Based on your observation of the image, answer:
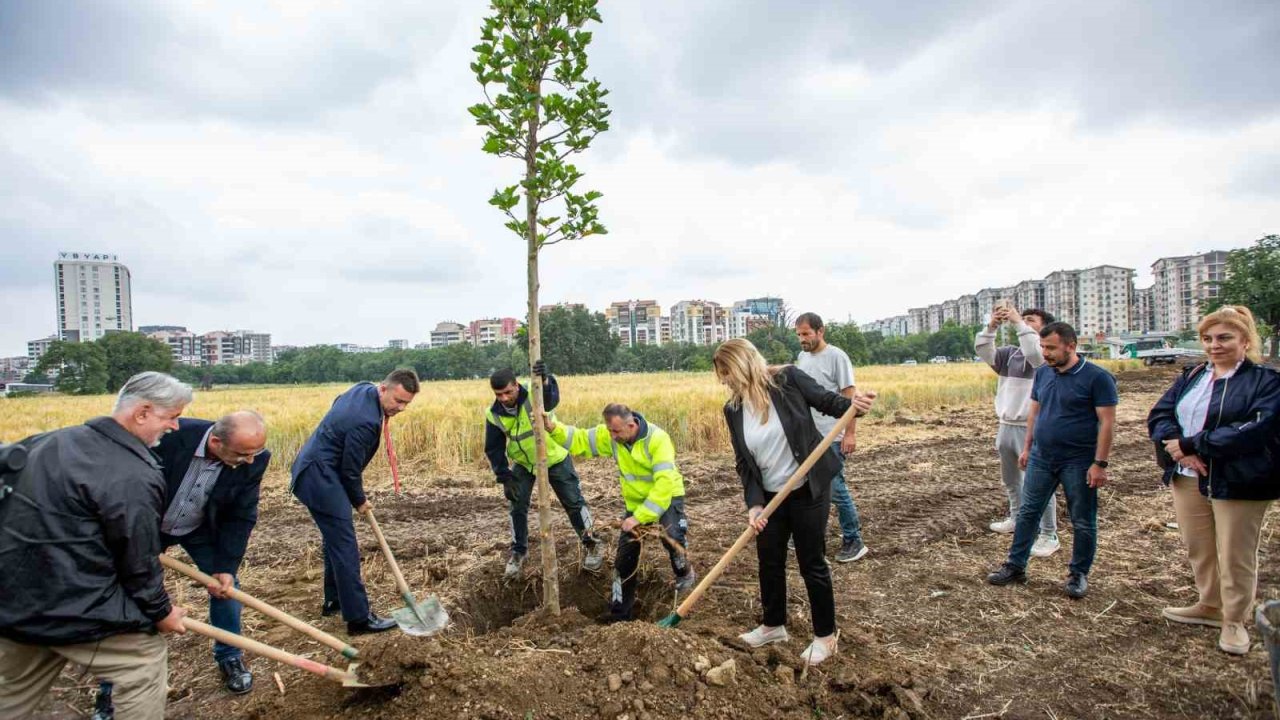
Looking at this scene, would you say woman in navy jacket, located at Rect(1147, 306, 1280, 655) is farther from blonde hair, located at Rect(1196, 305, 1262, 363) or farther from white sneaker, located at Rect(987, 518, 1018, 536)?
white sneaker, located at Rect(987, 518, 1018, 536)

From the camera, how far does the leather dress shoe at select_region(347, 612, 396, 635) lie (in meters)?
4.12

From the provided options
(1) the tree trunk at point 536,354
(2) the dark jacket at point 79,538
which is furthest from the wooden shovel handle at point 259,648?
(1) the tree trunk at point 536,354

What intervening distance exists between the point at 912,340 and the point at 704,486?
256 ft

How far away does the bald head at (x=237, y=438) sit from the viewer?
321cm

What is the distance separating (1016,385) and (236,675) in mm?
6200

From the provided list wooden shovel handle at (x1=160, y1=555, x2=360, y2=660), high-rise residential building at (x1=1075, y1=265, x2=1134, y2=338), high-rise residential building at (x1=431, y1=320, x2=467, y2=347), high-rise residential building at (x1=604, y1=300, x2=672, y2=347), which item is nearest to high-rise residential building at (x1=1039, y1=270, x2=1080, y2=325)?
high-rise residential building at (x1=1075, y1=265, x2=1134, y2=338)

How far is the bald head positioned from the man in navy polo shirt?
510 centimetres

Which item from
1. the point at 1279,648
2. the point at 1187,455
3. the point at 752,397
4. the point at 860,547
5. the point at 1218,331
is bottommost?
the point at 860,547

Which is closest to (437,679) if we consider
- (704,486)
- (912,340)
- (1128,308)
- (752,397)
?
Answer: (752,397)

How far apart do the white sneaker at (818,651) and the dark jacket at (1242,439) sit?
2.38m

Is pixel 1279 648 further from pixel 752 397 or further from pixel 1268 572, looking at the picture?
pixel 1268 572

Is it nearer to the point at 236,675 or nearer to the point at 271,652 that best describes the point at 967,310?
the point at 236,675

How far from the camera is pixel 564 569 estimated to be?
5.39 meters

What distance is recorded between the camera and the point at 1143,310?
107m
